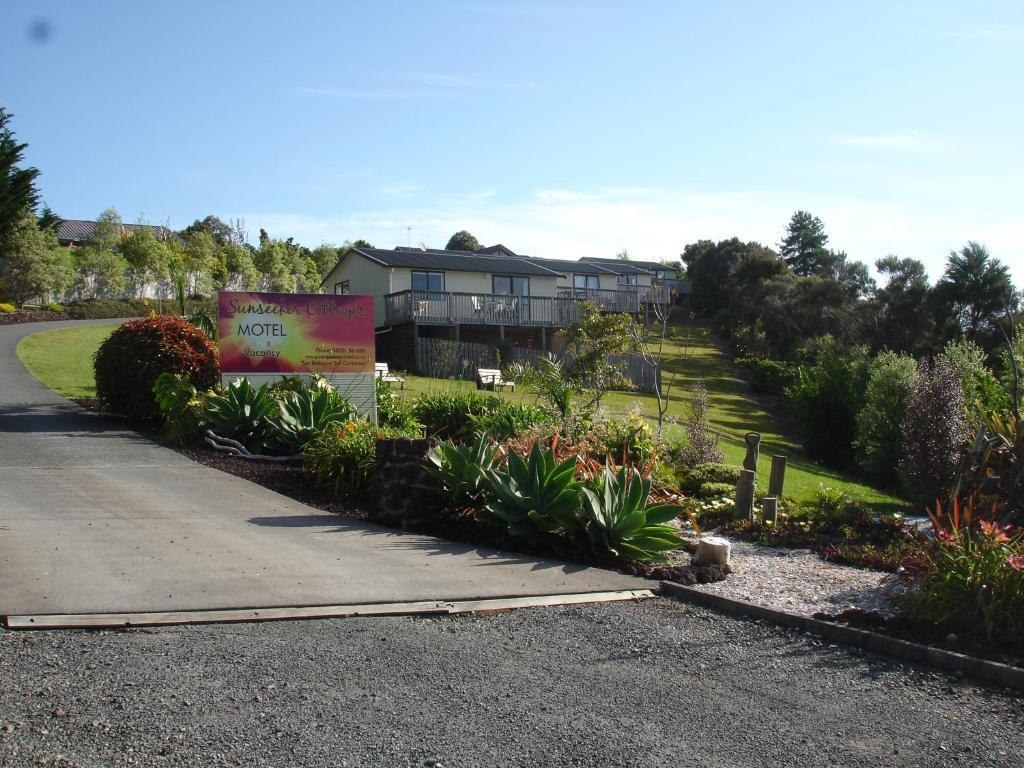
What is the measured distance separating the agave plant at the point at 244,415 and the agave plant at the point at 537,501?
590cm

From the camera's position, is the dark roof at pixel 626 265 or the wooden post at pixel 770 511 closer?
the wooden post at pixel 770 511

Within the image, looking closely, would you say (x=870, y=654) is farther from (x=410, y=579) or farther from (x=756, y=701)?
(x=410, y=579)

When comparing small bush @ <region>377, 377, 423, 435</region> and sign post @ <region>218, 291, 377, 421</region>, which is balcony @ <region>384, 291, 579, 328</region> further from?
sign post @ <region>218, 291, 377, 421</region>

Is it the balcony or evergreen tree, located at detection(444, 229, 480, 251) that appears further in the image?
evergreen tree, located at detection(444, 229, 480, 251)

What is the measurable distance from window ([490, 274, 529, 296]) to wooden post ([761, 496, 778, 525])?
33.0m

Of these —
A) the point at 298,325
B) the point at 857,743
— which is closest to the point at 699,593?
the point at 857,743

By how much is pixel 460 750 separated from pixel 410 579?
9.87 ft

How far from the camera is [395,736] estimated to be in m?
4.38

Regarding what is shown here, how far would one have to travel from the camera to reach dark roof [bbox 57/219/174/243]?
63.1 metres

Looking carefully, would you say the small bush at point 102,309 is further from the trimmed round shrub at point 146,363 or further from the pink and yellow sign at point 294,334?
the pink and yellow sign at point 294,334

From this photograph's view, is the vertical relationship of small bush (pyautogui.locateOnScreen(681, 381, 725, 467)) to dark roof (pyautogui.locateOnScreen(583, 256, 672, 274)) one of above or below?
below

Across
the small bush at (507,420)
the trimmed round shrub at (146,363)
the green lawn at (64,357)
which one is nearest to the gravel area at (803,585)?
the small bush at (507,420)

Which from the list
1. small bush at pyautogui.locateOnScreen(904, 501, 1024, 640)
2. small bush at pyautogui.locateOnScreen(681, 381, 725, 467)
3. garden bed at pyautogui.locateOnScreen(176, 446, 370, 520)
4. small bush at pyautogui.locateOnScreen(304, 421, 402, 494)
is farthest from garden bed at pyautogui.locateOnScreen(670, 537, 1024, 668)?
small bush at pyautogui.locateOnScreen(681, 381, 725, 467)

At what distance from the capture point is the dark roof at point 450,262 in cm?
4112
